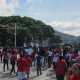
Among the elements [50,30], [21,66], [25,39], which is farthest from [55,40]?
[21,66]

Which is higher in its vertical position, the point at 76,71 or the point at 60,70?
the point at 76,71

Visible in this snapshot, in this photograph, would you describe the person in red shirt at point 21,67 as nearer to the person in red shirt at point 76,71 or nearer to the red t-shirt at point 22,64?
the red t-shirt at point 22,64

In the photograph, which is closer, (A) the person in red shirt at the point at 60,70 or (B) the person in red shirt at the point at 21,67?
(A) the person in red shirt at the point at 60,70

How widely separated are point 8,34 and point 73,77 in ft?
Result: 288

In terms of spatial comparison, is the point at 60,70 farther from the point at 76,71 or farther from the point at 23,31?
the point at 23,31

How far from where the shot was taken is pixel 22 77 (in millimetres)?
17266

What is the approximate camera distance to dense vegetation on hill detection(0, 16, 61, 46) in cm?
9481

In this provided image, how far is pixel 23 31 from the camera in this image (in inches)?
→ 3760

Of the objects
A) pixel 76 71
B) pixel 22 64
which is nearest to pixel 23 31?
pixel 22 64

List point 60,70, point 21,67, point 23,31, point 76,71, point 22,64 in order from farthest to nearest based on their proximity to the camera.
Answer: point 23,31, point 22,64, point 21,67, point 60,70, point 76,71

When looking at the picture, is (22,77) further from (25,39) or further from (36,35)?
(36,35)

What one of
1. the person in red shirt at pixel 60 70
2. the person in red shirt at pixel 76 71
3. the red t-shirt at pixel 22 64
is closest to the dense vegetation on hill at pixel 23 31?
the red t-shirt at pixel 22 64

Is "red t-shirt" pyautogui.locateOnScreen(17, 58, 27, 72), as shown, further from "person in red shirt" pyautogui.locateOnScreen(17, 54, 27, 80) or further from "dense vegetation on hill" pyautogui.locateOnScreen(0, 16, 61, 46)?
"dense vegetation on hill" pyautogui.locateOnScreen(0, 16, 61, 46)

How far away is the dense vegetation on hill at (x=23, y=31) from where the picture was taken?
9481 centimetres
